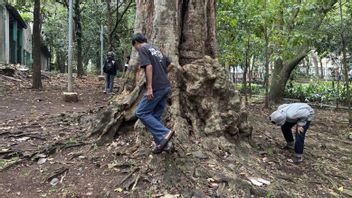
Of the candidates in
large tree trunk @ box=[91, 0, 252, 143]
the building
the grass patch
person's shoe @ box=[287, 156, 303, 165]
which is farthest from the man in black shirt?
the building

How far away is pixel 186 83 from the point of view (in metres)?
6.79

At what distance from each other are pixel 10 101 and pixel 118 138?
7141 mm

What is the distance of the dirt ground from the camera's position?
515cm

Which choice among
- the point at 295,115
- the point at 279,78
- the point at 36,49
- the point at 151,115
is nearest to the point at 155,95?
the point at 151,115

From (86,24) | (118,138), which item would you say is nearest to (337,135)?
(118,138)

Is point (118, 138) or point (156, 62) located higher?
point (156, 62)

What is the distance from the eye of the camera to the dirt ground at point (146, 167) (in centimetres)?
515

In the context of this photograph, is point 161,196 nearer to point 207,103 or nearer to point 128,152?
point 128,152

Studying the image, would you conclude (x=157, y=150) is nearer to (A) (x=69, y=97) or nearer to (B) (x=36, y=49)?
(A) (x=69, y=97)

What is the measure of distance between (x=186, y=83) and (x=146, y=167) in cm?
195

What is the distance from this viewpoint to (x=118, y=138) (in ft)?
20.6

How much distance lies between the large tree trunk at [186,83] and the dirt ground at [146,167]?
24cm

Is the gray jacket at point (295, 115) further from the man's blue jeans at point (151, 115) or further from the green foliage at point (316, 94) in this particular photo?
the green foliage at point (316, 94)

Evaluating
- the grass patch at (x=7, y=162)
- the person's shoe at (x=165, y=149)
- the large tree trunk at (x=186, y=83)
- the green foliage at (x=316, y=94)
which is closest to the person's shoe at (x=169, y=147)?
the person's shoe at (x=165, y=149)
